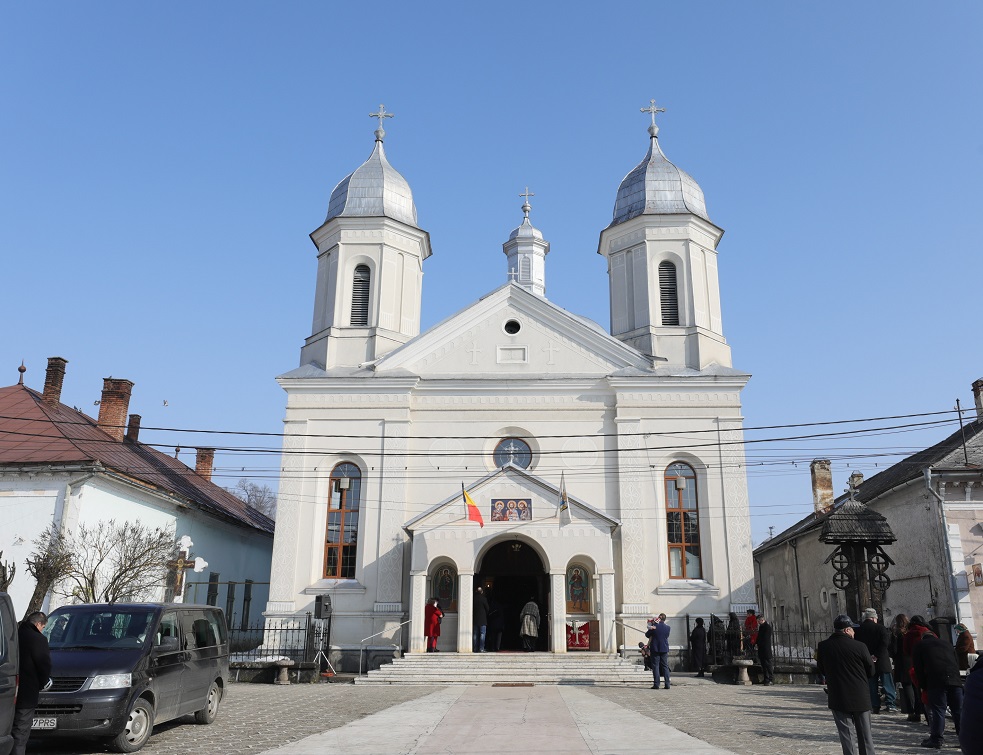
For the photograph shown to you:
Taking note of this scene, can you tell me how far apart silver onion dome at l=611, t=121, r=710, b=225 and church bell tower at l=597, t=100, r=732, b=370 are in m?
0.03

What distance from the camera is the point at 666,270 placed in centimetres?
2681

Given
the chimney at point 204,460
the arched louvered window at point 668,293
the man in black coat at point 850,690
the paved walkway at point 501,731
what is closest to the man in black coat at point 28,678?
the paved walkway at point 501,731

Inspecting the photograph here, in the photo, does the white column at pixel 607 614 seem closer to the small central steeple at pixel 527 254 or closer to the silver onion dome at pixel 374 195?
the silver onion dome at pixel 374 195

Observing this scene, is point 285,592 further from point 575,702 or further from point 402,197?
point 402,197

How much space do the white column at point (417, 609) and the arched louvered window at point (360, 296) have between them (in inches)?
342

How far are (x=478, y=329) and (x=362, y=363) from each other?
146 inches

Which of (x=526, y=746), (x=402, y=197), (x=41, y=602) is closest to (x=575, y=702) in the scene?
(x=526, y=746)

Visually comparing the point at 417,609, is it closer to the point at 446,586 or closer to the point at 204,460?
the point at 446,586

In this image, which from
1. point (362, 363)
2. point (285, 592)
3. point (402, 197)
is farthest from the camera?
point (402, 197)

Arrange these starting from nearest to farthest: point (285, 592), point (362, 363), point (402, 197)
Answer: point (285, 592) → point (362, 363) → point (402, 197)

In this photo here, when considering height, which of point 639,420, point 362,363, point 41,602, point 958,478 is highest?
point 362,363

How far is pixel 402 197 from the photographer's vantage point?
28.3 m

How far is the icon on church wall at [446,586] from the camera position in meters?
23.0

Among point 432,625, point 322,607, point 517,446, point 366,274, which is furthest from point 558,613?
point 366,274
